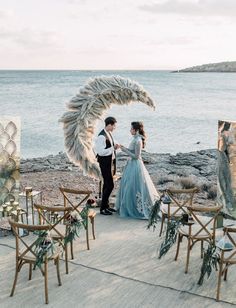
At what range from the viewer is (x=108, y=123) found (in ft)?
35.4

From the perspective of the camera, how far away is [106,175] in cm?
1109

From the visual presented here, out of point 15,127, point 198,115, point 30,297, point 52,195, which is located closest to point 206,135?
point 198,115

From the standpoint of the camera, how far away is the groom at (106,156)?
427 inches

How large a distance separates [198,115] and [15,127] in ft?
152

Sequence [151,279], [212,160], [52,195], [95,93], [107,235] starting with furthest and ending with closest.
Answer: [212,160], [52,195], [95,93], [107,235], [151,279]

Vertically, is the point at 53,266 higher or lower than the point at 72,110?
lower

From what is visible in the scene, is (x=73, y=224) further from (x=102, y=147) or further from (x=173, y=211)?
(x=173, y=211)

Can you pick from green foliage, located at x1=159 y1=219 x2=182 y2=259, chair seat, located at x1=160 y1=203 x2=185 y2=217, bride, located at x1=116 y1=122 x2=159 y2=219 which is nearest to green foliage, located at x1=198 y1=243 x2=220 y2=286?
green foliage, located at x1=159 y1=219 x2=182 y2=259

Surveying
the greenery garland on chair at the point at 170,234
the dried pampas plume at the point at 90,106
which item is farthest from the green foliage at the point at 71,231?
the dried pampas plume at the point at 90,106

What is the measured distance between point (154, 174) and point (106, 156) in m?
6.71

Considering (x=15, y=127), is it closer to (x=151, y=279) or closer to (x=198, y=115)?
(x=151, y=279)

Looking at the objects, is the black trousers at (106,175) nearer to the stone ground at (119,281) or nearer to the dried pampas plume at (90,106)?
the dried pampas plume at (90,106)

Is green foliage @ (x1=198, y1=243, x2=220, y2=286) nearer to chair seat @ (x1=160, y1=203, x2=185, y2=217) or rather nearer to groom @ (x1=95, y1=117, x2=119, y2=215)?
chair seat @ (x1=160, y1=203, x2=185, y2=217)

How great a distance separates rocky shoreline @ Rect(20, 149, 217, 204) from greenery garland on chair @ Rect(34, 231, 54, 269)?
19.0 feet
